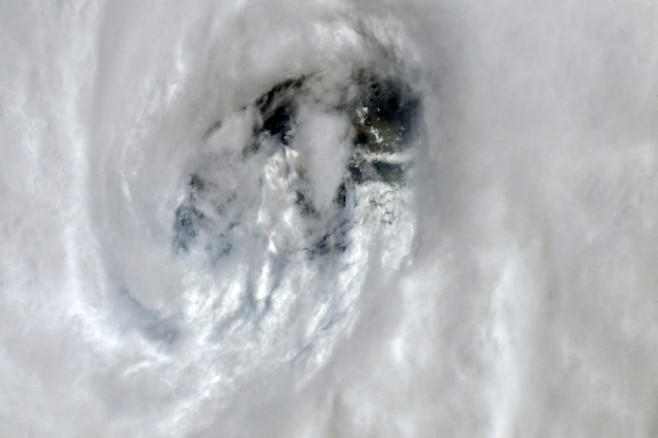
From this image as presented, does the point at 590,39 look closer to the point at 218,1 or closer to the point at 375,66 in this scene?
the point at 375,66

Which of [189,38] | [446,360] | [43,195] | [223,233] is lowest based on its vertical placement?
[446,360]

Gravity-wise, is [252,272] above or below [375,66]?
below

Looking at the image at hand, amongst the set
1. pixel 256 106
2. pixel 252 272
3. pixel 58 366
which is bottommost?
pixel 58 366

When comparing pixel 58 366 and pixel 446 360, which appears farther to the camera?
pixel 58 366

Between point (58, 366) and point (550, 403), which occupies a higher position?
point (58, 366)

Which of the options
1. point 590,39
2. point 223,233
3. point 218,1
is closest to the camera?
point 590,39

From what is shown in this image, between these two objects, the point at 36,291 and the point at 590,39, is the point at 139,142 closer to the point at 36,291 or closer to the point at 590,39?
the point at 36,291

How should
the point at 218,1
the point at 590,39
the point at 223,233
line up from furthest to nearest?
the point at 223,233 → the point at 218,1 → the point at 590,39

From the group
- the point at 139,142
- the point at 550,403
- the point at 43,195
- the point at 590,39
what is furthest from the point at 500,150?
the point at 43,195

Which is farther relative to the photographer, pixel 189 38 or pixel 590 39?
pixel 189 38

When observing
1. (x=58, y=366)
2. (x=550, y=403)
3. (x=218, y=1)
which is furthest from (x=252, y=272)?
(x=550, y=403)
